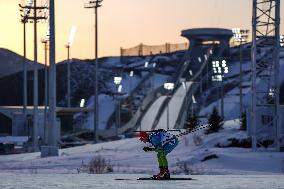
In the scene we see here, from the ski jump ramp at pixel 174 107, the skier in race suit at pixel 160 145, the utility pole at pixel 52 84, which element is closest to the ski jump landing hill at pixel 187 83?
the ski jump ramp at pixel 174 107

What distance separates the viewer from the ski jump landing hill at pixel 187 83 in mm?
117125

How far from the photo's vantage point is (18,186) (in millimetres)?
15719

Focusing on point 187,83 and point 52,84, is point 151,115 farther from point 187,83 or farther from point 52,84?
point 52,84

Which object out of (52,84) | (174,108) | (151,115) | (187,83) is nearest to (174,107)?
(174,108)

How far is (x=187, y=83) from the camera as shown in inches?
5507

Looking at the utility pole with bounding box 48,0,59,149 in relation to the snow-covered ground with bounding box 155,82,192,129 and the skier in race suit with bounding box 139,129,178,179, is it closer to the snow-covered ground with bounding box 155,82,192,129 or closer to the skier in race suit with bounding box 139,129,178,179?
the skier in race suit with bounding box 139,129,178,179

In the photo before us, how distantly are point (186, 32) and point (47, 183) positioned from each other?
159 m

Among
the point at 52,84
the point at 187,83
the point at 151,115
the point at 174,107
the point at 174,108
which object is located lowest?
the point at 151,115

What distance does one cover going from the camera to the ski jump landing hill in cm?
11712

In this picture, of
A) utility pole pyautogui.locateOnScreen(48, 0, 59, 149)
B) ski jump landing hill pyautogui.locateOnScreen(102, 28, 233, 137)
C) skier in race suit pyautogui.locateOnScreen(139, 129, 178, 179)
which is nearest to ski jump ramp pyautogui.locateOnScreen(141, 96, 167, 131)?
ski jump landing hill pyautogui.locateOnScreen(102, 28, 233, 137)

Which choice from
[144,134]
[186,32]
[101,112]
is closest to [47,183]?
[144,134]

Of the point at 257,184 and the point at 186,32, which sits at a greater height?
the point at 186,32

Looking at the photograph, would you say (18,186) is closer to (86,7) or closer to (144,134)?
(144,134)

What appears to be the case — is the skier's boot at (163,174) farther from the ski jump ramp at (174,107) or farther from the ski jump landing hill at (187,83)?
the ski jump ramp at (174,107)
